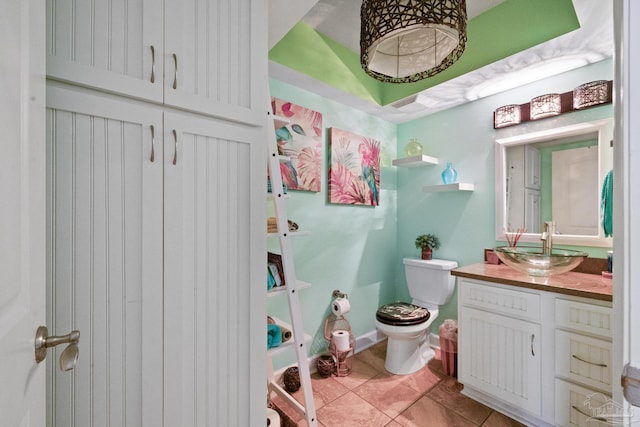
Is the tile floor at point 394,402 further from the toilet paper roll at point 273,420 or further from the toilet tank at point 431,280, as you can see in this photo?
the toilet tank at point 431,280

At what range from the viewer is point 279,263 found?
1.53 meters

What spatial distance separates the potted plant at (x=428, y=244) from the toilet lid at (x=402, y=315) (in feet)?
1.82

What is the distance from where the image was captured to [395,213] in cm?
296

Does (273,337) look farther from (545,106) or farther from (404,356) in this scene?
(545,106)

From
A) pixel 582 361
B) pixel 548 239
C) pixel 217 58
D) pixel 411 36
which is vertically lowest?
pixel 582 361

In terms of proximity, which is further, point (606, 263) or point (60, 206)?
point (606, 263)

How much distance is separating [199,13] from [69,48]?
442mm

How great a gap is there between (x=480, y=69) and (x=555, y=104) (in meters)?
0.61

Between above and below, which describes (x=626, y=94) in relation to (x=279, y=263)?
above

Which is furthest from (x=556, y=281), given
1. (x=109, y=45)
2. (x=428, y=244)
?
(x=109, y=45)

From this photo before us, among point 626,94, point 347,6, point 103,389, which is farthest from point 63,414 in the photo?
point 347,6

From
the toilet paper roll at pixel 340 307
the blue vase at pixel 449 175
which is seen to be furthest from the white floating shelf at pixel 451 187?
the toilet paper roll at pixel 340 307

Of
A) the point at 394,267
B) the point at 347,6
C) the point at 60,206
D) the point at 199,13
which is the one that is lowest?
the point at 394,267
